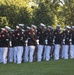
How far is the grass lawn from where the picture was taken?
554 inches

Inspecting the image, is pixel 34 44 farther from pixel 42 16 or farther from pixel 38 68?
pixel 42 16

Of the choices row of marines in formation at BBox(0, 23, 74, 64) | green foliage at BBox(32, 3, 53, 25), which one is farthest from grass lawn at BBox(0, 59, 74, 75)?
green foliage at BBox(32, 3, 53, 25)

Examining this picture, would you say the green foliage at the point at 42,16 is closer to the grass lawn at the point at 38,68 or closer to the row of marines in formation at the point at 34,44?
the row of marines in formation at the point at 34,44

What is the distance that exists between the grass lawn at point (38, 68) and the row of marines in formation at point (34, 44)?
2.51 feet

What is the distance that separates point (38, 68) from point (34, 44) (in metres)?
2.49

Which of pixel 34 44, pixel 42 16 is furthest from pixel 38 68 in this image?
pixel 42 16

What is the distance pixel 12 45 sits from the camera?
17688mm

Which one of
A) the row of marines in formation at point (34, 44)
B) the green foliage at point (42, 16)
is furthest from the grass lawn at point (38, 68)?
the green foliage at point (42, 16)

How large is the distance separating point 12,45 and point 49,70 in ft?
11.8

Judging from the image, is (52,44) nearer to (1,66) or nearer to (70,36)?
(70,36)

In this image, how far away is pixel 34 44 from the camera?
1761 cm

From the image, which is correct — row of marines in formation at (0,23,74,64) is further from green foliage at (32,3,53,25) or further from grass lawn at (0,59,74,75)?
green foliage at (32,3,53,25)

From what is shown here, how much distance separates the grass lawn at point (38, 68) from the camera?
14.1 m

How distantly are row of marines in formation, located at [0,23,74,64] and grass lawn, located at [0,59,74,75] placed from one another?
30.1 inches
